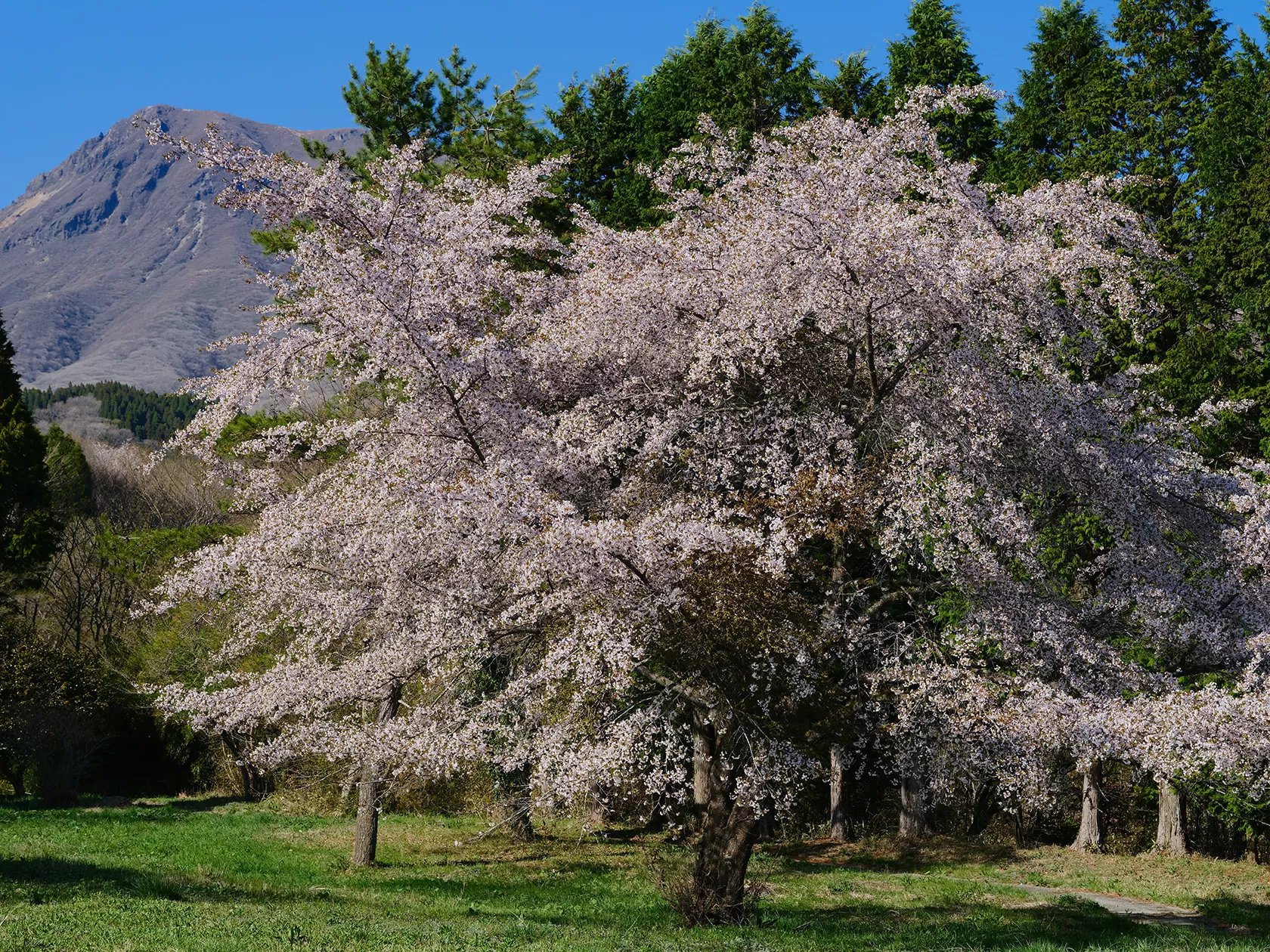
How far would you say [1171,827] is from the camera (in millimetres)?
22234

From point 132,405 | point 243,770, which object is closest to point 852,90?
point 243,770

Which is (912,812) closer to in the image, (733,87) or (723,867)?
(723,867)

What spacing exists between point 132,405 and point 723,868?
91.2 m

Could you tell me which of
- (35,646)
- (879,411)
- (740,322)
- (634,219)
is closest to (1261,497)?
(879,411)

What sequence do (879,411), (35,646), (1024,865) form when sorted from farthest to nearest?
(35,646) < (1024,865) < (879,411)

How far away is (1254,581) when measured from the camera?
11.4 metres

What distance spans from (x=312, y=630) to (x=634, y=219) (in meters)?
18.7

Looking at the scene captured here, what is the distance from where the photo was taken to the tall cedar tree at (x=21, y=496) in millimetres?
31031

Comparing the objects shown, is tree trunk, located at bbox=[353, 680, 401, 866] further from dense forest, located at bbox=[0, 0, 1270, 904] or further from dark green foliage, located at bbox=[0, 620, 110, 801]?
dark green foliage, located at bbox=[0, 620, 110, 801]

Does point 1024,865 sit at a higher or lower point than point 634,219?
lower

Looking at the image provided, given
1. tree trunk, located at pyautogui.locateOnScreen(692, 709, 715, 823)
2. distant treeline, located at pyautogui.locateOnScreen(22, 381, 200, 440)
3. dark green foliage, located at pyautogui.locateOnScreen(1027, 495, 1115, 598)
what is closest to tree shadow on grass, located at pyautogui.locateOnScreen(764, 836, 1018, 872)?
tree trunk, located at pyautogui.locateOnScreen(692, 709, 715, 823)

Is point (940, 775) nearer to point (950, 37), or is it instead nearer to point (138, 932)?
point (138, 932)

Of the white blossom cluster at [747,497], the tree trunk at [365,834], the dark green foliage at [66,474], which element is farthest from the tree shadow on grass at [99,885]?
the dark green foliage at [66,474]

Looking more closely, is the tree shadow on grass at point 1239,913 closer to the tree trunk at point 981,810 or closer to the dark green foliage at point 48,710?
the tree trunk at point 981,810
